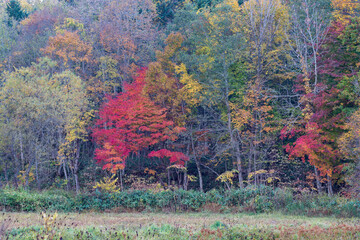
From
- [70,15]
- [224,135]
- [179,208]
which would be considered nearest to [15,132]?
[179,208]

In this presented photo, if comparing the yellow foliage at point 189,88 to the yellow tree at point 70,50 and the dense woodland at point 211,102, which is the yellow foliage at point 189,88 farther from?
the yellow tree at point 70,50

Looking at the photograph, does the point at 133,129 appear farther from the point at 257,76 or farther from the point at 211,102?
the point at 257,76

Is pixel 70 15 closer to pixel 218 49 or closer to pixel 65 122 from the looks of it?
pixel 65 122

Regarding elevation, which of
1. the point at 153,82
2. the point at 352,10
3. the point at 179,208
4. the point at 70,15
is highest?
the point at 70,15

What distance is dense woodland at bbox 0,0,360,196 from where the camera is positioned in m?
18.7

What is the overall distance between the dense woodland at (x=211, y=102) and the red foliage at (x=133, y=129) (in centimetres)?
11

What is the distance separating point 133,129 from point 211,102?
5.38m

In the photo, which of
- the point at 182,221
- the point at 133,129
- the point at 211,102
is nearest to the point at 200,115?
the point at 211,102

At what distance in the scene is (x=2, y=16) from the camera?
130 ft

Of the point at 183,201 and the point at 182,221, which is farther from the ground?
the point at 182,221

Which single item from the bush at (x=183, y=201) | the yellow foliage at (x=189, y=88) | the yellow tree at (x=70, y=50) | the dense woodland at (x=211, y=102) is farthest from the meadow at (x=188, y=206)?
the yellow tree at (x=70, y=50)

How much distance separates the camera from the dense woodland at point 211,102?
61.5 ft

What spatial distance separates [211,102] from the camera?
69.4 ft

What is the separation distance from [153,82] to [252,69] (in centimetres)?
683
